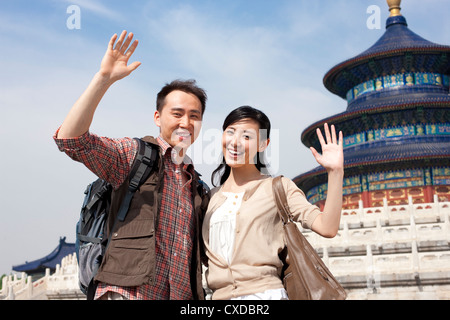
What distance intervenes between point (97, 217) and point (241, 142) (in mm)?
1101

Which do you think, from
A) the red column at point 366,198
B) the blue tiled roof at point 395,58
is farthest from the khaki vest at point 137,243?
the blue tiled roof at point 395,58

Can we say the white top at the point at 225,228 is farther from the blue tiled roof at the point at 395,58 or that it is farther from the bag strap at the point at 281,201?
the blue tiled roof at the point at 395,58

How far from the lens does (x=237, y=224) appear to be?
3.60 m

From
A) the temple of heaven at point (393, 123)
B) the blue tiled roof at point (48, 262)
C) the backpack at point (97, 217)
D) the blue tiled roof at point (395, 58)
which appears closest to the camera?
the backpack at point (97, 217)

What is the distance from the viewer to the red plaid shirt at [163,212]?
3.30m

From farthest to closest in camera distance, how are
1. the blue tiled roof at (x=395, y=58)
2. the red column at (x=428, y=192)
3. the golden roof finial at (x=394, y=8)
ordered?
1. the golden roof finial at (x=394, y=8)
2. the blue tiled roof at (x=395, y=58)
3. the red column at (x=428, y=192)

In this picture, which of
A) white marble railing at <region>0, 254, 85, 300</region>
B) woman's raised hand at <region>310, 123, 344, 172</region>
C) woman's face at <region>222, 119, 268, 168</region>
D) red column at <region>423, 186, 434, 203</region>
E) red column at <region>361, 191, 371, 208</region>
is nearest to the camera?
woman's raised hand at <region>310, 123, 344, 172</region>

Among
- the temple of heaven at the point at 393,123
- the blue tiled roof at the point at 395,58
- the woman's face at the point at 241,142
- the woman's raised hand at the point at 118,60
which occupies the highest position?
the blue tiled roof at the point at 395,58

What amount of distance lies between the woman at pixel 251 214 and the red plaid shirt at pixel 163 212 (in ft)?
0.57

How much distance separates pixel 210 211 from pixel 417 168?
84.9 feet

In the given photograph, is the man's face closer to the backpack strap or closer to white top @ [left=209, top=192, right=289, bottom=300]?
the backpack strap

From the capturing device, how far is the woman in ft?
11.2

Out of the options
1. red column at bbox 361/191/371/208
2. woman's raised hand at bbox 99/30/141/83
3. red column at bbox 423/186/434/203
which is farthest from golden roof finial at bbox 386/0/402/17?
woman's raised hand at bbox 99/30/141/83
